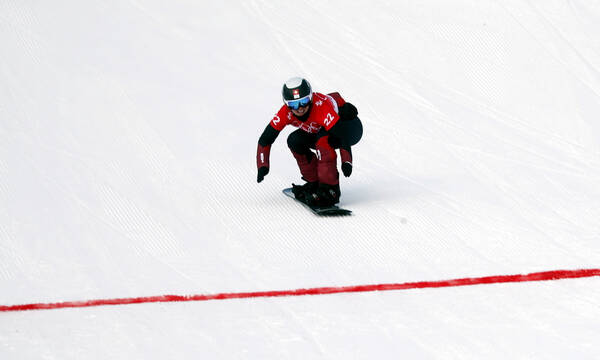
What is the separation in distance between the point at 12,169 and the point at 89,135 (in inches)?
47.1

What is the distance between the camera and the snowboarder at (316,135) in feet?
22.5

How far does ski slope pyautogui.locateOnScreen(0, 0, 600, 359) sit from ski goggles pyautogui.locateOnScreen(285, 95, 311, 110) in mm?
847

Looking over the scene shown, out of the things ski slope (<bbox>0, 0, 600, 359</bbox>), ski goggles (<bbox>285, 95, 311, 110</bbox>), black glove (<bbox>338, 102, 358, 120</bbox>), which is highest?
ski goggles (<bbox>285, 95, 311, 110</bbox>)

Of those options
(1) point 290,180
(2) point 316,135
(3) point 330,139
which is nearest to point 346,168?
(3) point 330,139

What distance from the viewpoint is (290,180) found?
824 centimetres

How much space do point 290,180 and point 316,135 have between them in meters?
1.07

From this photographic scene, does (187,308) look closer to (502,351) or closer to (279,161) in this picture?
(502,351)

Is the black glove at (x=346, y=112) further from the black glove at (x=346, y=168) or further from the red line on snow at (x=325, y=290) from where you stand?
the red line on snow at (x=325, y=290)

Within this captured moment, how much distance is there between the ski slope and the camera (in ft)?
16.3

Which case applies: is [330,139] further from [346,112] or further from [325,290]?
[325,290]

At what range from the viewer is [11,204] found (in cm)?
735

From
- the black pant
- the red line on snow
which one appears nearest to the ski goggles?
the black pant

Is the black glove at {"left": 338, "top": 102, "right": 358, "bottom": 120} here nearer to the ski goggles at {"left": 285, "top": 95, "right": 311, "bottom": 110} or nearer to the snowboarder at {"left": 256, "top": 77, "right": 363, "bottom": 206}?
the snowboarder at {"left": 256, "top": 77, "right": 363, "bottom": 206}

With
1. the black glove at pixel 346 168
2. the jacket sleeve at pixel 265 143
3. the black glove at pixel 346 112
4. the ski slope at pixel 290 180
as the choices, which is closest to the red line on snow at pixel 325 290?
the ski slope at pixel 290 180
